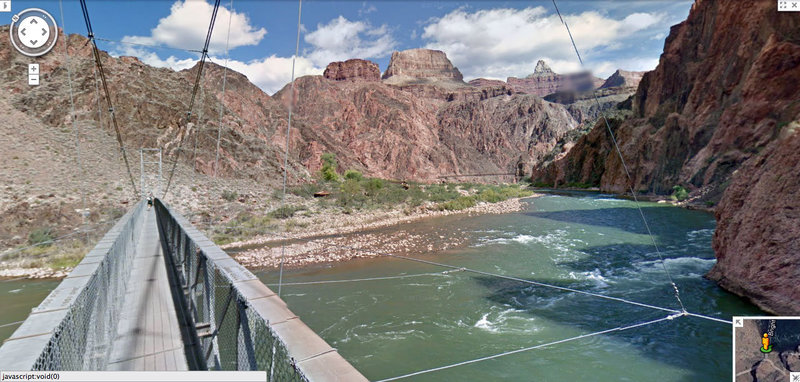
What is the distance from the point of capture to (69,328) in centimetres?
175

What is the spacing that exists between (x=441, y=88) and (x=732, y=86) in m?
113

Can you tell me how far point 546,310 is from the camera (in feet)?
29.7

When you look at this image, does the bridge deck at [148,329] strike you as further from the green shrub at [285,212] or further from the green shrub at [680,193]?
the green shrub at [680,193]

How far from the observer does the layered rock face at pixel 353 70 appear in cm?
13088

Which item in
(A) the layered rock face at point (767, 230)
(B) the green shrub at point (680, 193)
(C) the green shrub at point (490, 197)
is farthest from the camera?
(C) the green shrub at point (490, 197)

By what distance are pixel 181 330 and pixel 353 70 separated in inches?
5306

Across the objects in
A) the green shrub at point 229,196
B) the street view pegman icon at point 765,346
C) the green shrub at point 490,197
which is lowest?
the green shrub at point 490,197

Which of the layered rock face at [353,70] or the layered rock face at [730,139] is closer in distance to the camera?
the layered rock face at [730,139]

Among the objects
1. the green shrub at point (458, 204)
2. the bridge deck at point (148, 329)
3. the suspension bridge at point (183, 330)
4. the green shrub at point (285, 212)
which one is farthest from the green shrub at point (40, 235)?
the green shrub at point (458, 204)

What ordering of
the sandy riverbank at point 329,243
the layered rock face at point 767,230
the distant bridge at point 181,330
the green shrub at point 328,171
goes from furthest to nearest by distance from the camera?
1. the green shrub at point 328,171
2. the sandy riverbank at point 329,243
3. the layered rock face at point 767,230
4. the distant bridge at point 181,330

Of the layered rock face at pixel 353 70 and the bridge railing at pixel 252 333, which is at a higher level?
the layered rock face at pixel 353 70

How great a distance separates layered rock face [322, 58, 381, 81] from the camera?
429 ft

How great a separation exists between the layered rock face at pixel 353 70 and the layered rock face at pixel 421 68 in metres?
23.0

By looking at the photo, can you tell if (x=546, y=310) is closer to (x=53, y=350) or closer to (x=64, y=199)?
(x=53, y=350)
